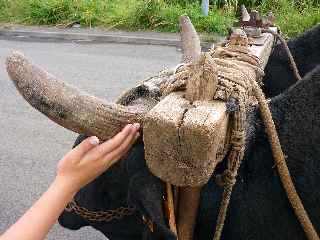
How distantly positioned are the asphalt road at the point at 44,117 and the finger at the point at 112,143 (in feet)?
7.00

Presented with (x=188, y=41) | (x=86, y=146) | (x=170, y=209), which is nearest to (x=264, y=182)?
(x=170, y=209)

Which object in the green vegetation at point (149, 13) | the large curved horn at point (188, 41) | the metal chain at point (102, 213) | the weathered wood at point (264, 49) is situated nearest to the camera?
the metal chain at point (102, 213)

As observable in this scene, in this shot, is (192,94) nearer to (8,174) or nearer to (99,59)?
(8,174)

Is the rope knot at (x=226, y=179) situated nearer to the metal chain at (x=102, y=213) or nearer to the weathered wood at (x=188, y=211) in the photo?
the weathered wood at (x=188, y=211)

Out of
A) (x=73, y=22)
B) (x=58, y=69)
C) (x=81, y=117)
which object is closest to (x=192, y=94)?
(x=81, y=117)

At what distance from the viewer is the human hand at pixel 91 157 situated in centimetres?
137

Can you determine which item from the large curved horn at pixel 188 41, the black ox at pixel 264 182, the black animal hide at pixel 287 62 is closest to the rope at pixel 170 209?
the black ox at pixel 264 182

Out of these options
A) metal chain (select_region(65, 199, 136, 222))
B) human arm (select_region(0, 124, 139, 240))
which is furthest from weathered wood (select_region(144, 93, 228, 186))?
metal chain (select_region(65, 199, 136, 222))

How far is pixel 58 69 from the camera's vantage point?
7.68 meters

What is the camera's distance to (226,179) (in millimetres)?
1391

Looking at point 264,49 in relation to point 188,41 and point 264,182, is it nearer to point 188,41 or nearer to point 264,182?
point 188,41

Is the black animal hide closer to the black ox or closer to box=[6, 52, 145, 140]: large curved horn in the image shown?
the black ox

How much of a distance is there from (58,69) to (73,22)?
10.4 ft

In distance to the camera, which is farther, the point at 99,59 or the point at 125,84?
the point at 99,59
